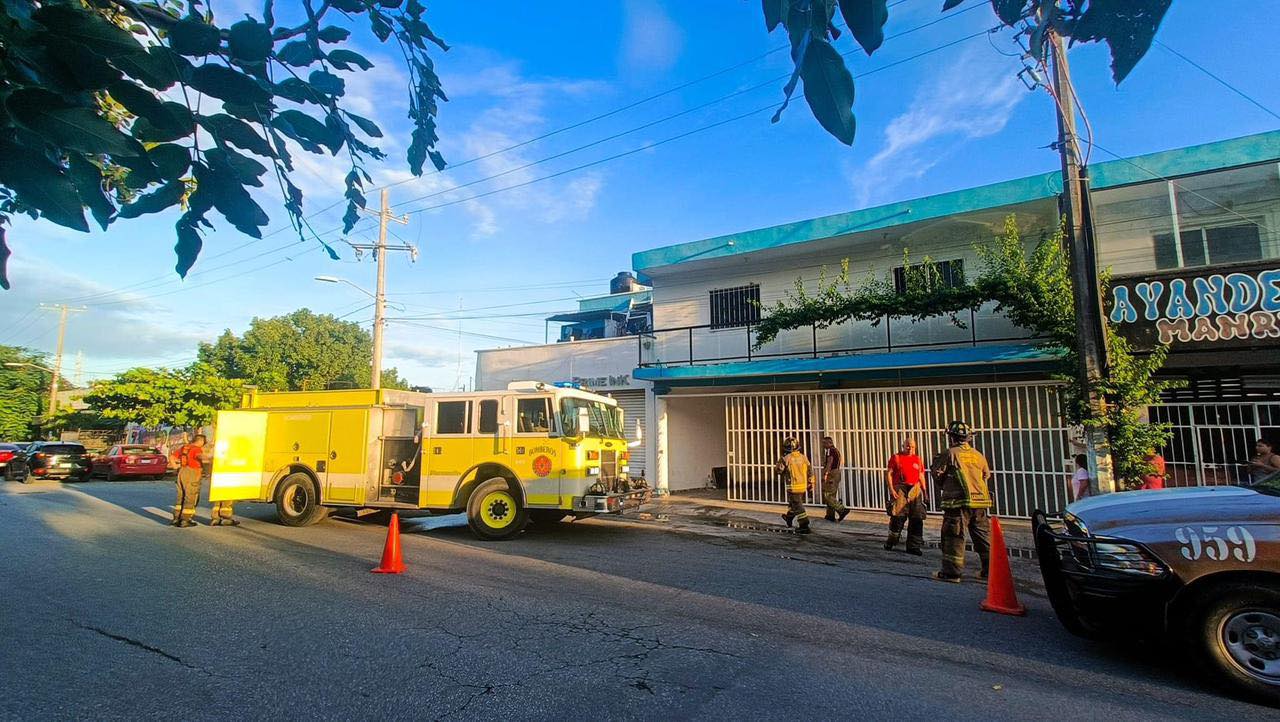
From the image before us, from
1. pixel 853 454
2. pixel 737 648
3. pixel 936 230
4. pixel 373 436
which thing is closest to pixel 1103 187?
pixel 936 230

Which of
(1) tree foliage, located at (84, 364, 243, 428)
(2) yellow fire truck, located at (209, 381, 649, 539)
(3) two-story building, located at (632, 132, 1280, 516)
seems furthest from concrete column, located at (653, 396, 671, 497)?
(1) tree foliage, located at (84, 364, 243, 428)

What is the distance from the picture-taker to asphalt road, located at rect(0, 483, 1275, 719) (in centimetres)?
387

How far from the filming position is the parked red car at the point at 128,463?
78.1 feet

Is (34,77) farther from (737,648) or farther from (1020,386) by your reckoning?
(1020,386)

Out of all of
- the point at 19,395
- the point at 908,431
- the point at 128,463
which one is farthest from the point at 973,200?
the point at 19,395

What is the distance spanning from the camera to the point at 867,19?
126cm

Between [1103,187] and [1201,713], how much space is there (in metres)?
10.2

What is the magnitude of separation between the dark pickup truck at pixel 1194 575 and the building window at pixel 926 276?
8.16m

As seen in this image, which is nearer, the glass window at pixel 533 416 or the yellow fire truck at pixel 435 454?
the yellow fire truck at pixel 435 454

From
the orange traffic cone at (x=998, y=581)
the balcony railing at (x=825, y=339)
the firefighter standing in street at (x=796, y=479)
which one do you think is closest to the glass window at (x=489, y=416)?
the firefighter standing in street at (x=796, y=479)

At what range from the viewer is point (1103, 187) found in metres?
11.2

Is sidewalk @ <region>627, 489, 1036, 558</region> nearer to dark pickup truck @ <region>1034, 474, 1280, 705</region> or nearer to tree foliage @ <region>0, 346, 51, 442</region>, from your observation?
dark pickup truck @ <region>1034, 474, 1280, 705</region>

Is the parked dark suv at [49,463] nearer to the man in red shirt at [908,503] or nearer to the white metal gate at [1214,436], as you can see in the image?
the man in red shirt at [908,503]

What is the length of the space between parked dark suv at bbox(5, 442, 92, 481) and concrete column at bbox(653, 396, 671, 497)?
2154 cm
